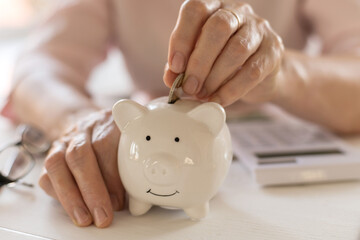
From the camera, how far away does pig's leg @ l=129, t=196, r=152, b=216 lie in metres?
0.41

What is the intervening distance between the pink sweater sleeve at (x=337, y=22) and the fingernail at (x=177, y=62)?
492 millimetres

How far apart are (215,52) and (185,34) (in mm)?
34

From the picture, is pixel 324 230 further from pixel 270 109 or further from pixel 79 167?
pixel 270 109

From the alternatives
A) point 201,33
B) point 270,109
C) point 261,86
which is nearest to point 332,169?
point 261,86

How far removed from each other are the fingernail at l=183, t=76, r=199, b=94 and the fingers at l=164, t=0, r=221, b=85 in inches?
0.5

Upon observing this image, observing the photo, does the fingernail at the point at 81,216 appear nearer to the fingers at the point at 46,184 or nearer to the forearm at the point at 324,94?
the fingers at the point at 46,184

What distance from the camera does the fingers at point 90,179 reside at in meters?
0.40

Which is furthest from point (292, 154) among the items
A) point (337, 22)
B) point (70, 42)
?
point (70, 42)

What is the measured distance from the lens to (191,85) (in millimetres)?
404

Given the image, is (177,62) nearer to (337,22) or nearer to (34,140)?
(34,140)

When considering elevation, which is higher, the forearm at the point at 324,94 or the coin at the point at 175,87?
the coin at the point at 175,87

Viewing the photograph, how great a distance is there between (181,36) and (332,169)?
259 mm

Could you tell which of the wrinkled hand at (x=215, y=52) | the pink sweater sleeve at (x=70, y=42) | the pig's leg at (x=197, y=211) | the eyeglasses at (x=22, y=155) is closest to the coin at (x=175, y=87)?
the wrinkled hand at (x=215, y=52)

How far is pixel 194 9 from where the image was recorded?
41 centimetres
